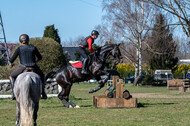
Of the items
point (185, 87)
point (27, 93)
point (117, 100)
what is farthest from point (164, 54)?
point (27, 93)

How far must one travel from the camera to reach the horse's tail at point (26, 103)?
784 centimetres

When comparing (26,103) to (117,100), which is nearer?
(26,103)

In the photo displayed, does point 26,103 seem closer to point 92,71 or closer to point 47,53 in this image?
point 92,71

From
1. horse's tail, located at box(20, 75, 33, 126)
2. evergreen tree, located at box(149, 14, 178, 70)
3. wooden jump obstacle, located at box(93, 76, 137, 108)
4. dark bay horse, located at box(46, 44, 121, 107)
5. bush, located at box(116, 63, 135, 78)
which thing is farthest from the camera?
bush, located at box(116, 63, 135, 78)

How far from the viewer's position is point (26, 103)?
793cm

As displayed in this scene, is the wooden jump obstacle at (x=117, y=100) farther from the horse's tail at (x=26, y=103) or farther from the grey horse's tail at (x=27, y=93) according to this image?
the horse's tail at (x=26, y=103)

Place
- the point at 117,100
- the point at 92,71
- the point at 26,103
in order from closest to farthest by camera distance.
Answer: the point at 26,103
the point at 117,100
the point at 92,71

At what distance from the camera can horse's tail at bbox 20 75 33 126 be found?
7.84 m

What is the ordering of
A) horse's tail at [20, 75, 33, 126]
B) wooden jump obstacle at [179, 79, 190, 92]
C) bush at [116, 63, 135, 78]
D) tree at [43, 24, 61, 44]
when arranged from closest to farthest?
horse's tail at [20, 75, 33, 126]
wooden jump obstacle at [179, 79, 190, 92]
tree at [43, 24, 61, 44]
bush at [116, 63, 135, 78]

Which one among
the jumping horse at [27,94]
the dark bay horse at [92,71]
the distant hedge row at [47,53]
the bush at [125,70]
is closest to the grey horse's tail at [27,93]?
the jumping horse at [27,94]

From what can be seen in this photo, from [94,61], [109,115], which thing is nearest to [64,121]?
[109,115]

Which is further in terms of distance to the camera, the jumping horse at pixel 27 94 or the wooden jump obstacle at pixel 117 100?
the wooden jump obstacle at pixel 117 100

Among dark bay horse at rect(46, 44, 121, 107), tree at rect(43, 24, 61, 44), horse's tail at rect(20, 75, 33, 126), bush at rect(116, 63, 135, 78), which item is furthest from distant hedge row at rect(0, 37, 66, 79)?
bush at rect(116, 63, 135, 78)

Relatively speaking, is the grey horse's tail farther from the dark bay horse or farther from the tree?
the tree
